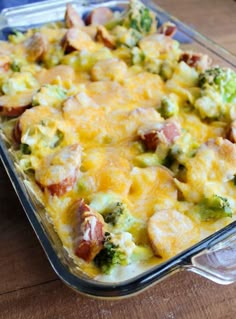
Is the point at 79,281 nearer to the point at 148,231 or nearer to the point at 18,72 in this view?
the point at 148,231

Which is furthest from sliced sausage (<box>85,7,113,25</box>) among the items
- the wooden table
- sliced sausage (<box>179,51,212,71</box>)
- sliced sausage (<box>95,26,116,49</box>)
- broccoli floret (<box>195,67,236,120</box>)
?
the wooden table

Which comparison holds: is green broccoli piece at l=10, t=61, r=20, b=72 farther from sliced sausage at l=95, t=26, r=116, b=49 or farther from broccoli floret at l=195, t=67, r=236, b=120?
broccoli floret at l=195, t=67, r=236, b=120

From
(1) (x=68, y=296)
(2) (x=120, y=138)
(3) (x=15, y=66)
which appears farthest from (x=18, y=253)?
(3) (x=15, y=66)

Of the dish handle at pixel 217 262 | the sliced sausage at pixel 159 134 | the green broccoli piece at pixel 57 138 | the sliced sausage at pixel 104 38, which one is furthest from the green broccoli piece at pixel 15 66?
the dish handle at pixel 217 262

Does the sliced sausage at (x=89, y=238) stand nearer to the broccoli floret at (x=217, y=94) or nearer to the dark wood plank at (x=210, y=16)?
the broccoli floret at (x=217, y=94)

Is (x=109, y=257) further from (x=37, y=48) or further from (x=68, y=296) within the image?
(x=37, y=48)

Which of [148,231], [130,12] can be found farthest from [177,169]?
[130,12]
